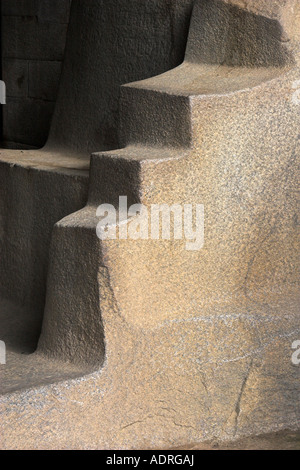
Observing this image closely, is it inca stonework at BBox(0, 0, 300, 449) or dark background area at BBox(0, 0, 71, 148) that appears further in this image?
dark background area at BBox(0, 0, 71, 148)

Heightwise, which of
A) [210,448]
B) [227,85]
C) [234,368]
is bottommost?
[210,448]

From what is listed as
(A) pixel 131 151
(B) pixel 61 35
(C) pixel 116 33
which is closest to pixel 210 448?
(A) pixel 131 151

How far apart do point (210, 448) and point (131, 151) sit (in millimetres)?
1085

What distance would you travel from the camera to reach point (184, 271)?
336cm

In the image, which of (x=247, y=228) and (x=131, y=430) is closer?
(x=131, y=430)

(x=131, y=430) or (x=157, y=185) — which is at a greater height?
(x=157, y=185)

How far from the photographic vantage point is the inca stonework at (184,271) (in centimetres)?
318

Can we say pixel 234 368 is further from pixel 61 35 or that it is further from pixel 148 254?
pixel 61 35

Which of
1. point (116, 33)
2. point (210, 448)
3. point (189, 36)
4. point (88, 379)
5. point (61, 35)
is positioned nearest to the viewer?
point (88, 379)

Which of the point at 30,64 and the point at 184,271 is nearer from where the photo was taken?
the point at 184,271

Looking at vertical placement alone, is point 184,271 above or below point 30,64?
below

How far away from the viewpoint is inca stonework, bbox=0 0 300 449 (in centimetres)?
318

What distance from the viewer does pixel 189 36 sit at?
3.69m

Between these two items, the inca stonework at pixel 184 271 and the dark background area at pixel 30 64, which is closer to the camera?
the inca stonework at pixel 184 271
